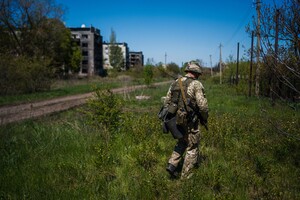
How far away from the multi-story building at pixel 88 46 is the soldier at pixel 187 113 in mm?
63512

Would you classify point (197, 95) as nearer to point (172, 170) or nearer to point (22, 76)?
point (172, 170)

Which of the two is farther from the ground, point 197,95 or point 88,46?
point 88,46

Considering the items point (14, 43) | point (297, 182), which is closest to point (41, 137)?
point (297, 182)

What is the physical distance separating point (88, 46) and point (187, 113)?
6759cm

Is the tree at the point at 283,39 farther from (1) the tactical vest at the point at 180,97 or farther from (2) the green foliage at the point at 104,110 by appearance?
(2) the green foliage at the point at 104,110

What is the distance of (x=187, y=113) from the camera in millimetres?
4199

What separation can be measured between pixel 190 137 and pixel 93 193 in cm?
188

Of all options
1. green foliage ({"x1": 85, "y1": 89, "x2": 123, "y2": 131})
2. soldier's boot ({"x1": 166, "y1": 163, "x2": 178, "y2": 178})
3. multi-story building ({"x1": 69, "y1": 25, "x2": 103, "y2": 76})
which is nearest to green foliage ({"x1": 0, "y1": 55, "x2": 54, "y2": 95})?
green foliage ({"x1": 85, "y1": 89, "x2": 123, "y2": 131})

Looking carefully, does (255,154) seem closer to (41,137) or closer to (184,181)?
(184,181)

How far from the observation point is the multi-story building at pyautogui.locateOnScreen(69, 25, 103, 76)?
67125 millimetres

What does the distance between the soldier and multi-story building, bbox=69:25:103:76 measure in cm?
6351

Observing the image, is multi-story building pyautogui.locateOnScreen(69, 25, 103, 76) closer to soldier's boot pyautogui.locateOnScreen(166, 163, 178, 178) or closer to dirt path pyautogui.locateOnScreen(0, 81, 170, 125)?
dirt path pyautogui.locateOnScreen(0, 81, 170, 125)

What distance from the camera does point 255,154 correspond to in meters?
5.07

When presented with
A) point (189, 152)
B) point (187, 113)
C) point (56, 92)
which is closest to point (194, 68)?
point (187, 113)
